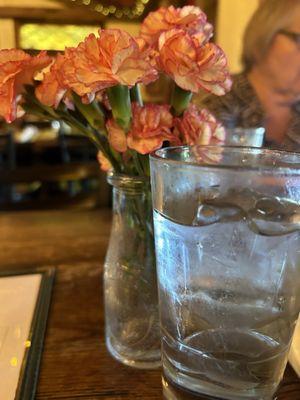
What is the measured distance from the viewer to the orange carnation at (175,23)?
0.41 m

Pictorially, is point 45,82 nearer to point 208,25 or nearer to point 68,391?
Result: point 208,25

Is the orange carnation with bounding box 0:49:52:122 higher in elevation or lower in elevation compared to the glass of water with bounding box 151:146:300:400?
higher

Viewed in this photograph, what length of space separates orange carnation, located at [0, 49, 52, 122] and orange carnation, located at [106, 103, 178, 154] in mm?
91

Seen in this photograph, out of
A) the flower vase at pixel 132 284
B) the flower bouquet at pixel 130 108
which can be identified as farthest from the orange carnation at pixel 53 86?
the flower vase at pixel 132 284

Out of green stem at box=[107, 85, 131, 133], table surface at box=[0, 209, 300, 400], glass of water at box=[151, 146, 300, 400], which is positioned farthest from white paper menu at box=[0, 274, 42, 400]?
green stem at box=[107, 85, 131, 133]

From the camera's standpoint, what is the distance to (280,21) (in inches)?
44.5

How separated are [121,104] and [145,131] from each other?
0.12 feet

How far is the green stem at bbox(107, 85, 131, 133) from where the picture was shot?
379 millimetres

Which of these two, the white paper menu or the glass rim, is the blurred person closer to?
the glass rim

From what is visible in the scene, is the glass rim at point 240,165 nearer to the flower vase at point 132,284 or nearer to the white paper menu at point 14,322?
the flower vase at point 132,284

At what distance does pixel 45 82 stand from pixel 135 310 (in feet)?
0.87

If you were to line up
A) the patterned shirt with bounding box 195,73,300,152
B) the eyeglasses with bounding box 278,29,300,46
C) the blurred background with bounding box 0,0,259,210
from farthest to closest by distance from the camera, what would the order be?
1. the blurred background with bounding box 0,0,259,210
2. the eyeglasses with bounding box 278,29,300,46
3. the patterned shirt with bounding box 195,73,300,152

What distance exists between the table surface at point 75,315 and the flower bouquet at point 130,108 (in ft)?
0.10

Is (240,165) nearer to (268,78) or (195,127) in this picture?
(195,127)
